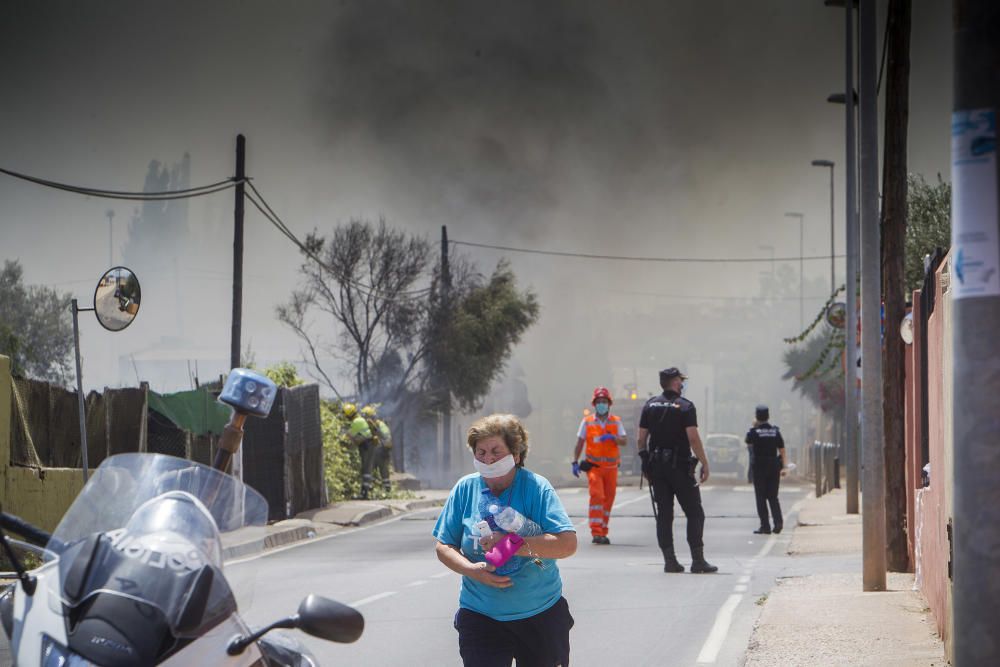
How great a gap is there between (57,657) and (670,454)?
35.5ft

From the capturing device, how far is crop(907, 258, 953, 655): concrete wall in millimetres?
8602

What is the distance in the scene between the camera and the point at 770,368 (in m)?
129

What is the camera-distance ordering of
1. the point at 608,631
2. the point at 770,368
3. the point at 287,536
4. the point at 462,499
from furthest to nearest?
the point at 770,368, the point at 287,536, the point at 608,631, the point at 462,499

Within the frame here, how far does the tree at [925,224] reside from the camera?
3244 cm

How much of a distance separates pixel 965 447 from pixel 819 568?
1195 centimetres

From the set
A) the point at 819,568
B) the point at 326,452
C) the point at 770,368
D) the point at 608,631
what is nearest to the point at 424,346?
the point at 326,452

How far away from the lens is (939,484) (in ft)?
30.7

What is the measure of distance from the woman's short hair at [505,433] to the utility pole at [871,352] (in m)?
6.56

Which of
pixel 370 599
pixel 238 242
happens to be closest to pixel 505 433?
pixel 370 599

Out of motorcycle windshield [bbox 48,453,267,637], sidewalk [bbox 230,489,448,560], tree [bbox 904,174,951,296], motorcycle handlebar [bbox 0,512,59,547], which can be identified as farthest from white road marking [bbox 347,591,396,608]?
tree [bbox 904,174,951,296]

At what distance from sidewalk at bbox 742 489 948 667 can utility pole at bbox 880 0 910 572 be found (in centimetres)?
46

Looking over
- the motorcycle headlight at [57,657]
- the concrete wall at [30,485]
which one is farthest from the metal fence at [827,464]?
the motorcycle headlight at [57,657]

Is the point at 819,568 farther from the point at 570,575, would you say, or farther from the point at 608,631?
the point at 608,631

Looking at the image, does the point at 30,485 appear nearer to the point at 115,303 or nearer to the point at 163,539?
the point at 115,303
